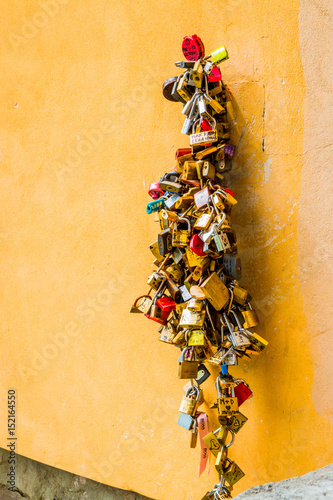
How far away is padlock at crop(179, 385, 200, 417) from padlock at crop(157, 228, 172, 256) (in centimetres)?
32

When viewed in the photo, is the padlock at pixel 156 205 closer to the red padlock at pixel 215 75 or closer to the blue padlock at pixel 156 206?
the blue padlock at pixel 156 206

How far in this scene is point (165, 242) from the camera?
104 centimetres

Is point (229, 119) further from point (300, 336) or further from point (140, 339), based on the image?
point (140, 339)

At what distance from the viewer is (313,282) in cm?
94

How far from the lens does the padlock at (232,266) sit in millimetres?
956

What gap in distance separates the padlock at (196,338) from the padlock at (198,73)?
0.52 meters

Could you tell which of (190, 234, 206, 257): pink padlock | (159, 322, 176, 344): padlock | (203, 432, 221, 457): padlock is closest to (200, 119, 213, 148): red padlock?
(190, 234, 206, 257): pink padlock

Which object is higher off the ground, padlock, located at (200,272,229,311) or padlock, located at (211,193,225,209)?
padlock, located at (211,193,225,209)

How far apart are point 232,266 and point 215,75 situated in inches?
15.9

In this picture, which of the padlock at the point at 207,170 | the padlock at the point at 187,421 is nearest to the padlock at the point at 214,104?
the padlock at the point at 207,170

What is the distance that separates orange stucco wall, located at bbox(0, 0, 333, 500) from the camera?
952 millimetres

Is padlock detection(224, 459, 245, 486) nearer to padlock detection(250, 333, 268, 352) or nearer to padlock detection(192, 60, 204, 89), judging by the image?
padlock detection(250, 333, 268, 352)

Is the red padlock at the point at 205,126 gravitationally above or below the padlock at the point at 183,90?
below

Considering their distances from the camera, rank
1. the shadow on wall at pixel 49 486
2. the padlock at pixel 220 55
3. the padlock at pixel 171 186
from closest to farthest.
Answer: the padlock at pixel 220 55, the padlock at pixel 171 186, the shadow on wall at pixel 49 486
